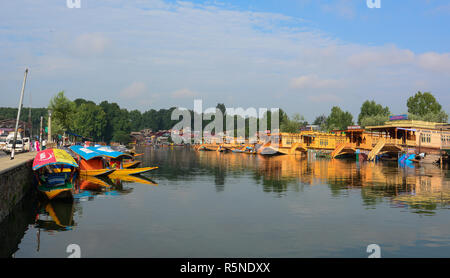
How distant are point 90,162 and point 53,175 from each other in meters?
14.1

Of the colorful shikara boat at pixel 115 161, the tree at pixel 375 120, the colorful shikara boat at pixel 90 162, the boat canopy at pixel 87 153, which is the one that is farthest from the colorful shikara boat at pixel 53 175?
Answer: the tree at pixel 375 120

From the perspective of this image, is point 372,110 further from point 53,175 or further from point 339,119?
point 53,175

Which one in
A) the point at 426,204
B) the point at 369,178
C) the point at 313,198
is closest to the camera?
the point at 426,204

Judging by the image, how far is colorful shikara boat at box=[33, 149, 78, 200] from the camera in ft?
88.2

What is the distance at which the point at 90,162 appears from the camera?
4259cm

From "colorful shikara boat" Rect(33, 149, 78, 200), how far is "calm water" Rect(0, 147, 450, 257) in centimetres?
109

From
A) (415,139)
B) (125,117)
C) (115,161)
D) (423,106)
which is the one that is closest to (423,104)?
(423,106)

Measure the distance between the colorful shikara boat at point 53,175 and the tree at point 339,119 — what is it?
360ft

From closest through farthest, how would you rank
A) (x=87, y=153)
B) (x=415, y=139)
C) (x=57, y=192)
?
(x=57, y=192), (x=87, y=153), (x=415, y=139)

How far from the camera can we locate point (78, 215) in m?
23.1

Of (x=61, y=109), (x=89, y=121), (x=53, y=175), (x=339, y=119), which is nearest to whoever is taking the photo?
(x=53, y=175)
